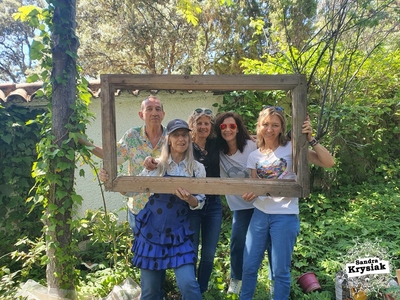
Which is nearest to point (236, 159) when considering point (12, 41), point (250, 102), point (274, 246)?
point (274, 246)

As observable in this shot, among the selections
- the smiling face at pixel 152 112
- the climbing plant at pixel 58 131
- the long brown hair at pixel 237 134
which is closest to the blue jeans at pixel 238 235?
the long brown hair at pixel 237 134

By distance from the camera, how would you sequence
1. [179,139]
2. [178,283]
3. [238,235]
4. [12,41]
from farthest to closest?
[12,41] → [238,235] → [179,139] → [178,283]

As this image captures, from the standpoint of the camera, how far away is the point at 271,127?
7.49 ft

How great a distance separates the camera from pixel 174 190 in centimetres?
207

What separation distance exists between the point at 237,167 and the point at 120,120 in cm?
260

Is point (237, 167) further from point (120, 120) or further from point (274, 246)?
point (120, 120)

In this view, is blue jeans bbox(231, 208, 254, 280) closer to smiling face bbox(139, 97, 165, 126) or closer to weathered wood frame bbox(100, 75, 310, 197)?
weathered wood frame bbox(100, 75, 310, 197)

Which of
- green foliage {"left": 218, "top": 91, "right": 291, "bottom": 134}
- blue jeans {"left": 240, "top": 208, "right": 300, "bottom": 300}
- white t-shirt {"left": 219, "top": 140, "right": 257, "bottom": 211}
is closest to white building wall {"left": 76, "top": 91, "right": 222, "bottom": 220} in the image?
green foliage {"left": 218, "top": 91, "right": 291, "bottom": 134}

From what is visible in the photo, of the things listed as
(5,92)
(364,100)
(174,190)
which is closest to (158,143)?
(174,190)

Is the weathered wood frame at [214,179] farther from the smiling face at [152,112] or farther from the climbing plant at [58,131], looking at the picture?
the climbing plant at [58,131]

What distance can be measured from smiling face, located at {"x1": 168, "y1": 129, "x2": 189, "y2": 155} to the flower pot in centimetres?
198

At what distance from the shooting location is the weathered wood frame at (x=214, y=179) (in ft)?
6.91

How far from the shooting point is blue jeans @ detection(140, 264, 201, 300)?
6.44 feet

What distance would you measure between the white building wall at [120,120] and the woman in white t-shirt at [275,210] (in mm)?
2451
